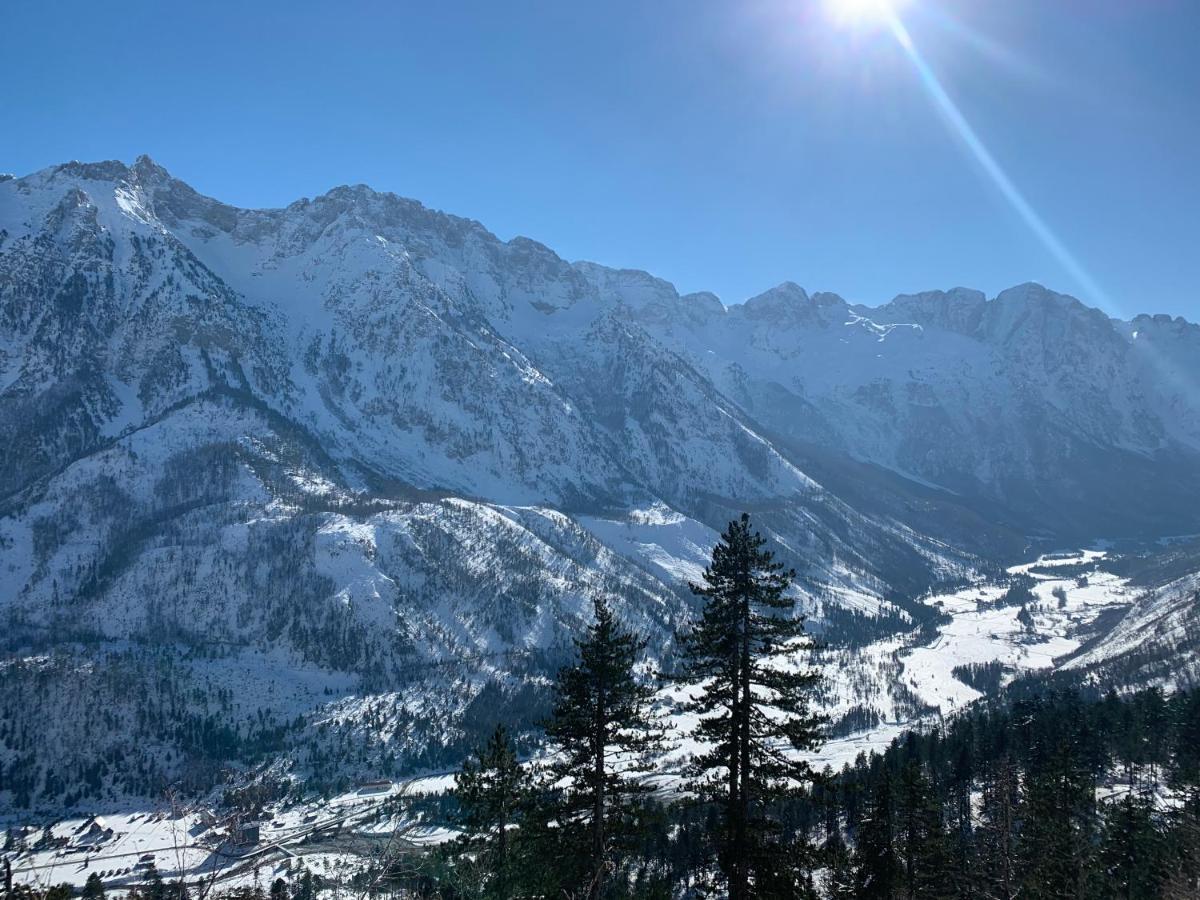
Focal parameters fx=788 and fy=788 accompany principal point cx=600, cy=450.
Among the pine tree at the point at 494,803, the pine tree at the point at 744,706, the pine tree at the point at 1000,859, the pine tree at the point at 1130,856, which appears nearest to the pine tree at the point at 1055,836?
the pine tree at the point at 1000,859

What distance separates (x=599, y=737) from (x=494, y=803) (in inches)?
370

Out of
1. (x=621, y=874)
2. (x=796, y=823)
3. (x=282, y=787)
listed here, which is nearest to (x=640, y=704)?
(x=621, y=874)

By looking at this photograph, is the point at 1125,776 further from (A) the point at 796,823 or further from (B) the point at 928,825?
(B) the point at 928,825

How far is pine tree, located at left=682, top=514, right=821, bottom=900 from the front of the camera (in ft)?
90.8

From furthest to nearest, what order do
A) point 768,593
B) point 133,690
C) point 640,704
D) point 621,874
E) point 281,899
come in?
1. point 133,690
2. point 621,874
3. point 281,899
4. point 640,704
5. point 768,593

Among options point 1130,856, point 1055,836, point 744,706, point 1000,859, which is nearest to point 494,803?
point 744,706

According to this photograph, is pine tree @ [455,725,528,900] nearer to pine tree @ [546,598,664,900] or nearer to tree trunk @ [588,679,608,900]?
pine tree @ [546,598,664,900]

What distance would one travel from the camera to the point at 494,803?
36.7 meters

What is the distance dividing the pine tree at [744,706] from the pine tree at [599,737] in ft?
8.83

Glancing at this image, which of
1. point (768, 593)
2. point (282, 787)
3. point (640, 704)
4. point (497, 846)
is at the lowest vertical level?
point (282, 787)

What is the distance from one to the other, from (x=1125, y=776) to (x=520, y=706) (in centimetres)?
13229

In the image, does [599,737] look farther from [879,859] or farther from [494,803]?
[879,859]

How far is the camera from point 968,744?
107 m

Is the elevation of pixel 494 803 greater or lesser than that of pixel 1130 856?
greater
